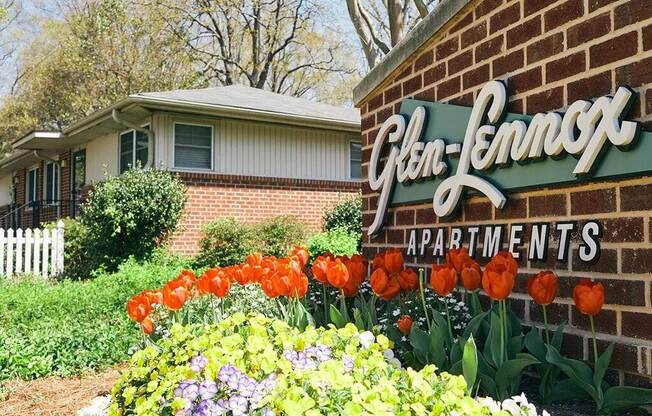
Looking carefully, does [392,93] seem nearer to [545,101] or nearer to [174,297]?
[545,101]

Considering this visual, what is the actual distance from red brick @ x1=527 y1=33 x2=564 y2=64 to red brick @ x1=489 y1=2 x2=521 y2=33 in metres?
0.25

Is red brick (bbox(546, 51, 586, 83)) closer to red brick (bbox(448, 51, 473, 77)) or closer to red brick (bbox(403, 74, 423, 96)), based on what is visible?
red brick (bbox(448, 51, 473, 77))

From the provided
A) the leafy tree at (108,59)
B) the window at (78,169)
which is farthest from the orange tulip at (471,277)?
the leafy tree at (108,59)

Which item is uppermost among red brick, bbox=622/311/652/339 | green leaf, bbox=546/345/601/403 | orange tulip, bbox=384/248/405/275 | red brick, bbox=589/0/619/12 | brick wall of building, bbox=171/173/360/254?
red brick, bbox=589/0/619/12

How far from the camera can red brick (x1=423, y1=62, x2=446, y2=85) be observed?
4352mm

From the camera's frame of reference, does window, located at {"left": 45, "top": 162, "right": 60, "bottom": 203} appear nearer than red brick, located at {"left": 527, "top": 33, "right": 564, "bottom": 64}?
No

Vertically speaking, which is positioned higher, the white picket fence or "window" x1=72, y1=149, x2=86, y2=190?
"window" x1=72, y1=149, x2=86, y2=190

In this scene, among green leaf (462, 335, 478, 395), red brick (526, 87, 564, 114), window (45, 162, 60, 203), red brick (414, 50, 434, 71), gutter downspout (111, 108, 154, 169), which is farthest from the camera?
window (45, 162, 60, 203)

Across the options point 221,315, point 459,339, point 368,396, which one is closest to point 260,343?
point 368,396

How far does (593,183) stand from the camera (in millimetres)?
3088

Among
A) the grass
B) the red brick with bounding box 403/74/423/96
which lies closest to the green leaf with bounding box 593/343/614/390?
the red brick with bounding box 403/74/423/96

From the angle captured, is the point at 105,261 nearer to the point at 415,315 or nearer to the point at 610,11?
the point at 415,315

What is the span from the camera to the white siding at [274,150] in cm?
1502

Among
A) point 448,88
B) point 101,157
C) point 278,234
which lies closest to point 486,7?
point 448,88
